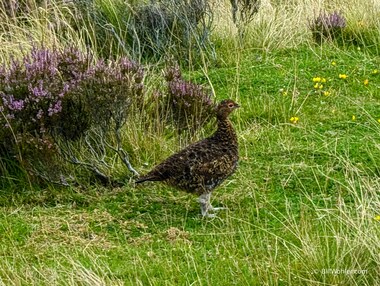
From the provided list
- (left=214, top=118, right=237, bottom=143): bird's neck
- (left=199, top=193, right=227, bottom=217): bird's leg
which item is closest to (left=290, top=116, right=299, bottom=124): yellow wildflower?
(left=214, top=118, right=237, bottom=143): bird's neck

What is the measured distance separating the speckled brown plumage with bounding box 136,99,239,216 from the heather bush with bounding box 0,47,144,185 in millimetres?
808

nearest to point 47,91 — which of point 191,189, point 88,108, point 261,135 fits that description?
point 88,108

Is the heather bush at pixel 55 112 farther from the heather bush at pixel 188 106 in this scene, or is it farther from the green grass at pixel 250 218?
the heather bush at pixel 188 106

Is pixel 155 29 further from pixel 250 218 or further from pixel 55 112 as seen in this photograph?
pixel 250 218

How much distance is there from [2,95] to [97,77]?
2.38 ft

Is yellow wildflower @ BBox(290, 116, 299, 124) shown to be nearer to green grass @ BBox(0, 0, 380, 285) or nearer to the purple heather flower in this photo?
green grass @ BBox(0, 0, 380, 285)

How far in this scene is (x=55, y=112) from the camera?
595 cm

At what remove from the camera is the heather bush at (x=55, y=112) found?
5953 millimetres

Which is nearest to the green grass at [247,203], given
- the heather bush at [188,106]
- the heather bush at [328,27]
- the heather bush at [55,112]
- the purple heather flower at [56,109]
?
the heather bush at [188,106]

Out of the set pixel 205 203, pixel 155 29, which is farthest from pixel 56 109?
pixel 155 29

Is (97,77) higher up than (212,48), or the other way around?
(97,77)

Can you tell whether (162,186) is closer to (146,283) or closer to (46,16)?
(146,283)

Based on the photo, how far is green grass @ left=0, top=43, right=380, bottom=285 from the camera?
4.34m

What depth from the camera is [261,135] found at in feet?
22.7
